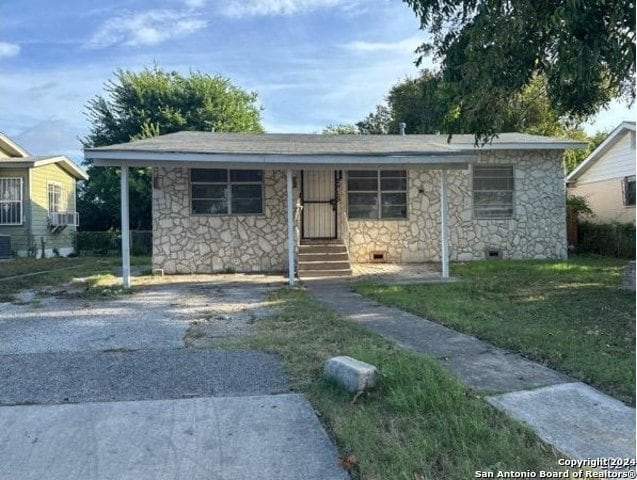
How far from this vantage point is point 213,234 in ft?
45.2

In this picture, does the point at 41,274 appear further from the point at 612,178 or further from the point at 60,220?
the point at 612,178

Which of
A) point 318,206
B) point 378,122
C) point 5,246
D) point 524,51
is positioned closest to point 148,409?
point 524,51

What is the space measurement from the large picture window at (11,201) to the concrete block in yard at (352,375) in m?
19.1

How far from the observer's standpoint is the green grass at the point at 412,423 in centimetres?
305

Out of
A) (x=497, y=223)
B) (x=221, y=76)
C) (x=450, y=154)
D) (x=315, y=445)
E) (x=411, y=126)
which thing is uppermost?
(x=221, y=76)

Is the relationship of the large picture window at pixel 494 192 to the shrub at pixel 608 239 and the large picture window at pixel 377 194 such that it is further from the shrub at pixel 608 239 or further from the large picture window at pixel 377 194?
the shrub at pixel 608 239

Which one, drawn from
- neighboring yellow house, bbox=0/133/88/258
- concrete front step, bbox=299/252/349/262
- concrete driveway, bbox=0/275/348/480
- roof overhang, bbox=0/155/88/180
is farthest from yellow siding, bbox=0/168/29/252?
concrete driveway, bbox=0/275/348/480

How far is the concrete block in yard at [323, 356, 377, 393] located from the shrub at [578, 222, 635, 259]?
13.8 m

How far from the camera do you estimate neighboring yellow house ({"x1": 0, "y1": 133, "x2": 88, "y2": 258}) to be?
784 inches

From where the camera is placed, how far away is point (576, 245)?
1873 cm

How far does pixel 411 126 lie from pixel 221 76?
10815 mm

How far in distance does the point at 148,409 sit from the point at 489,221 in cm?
1287

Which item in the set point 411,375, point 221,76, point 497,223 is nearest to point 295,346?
point 411,375

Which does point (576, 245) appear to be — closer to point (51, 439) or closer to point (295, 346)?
point (295, 346)
